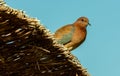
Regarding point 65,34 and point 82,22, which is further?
point 82,22

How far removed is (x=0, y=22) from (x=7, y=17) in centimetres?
4

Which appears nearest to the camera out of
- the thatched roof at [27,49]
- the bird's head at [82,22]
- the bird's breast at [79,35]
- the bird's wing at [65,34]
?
the thatched roof at [27,49]

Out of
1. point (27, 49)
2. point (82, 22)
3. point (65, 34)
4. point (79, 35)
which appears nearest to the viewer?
point (27, 49)

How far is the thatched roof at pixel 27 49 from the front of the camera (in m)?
2.08

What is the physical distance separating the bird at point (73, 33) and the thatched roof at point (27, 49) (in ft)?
4.93

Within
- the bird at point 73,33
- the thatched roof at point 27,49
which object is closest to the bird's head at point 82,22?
the bird at point 73,33

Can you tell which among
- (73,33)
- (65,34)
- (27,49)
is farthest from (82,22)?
(27,49)

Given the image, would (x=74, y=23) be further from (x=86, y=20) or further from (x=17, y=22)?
(x=17, y=22)

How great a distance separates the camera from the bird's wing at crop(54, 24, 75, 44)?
4.01 meters

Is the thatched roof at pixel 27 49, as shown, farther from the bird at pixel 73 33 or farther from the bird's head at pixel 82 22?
Answer: the bird's head at pixel 82 22

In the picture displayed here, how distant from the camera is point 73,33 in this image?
170 inches

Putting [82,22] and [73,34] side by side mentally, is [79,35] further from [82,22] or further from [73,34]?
[82,22]

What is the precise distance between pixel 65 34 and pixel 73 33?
0.87ft

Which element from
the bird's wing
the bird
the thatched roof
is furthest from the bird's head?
the thatched roof
